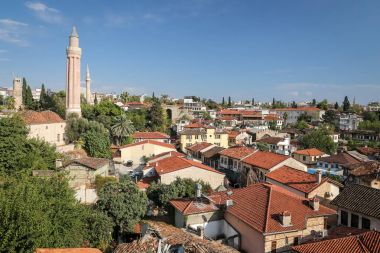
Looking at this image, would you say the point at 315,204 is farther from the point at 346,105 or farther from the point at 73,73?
the point at 346,105

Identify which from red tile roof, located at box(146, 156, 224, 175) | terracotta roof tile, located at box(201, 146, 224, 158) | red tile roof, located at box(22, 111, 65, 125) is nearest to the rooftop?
red tile roof, located at box(146, 156, 224, 175)

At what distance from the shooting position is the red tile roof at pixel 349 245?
13531 mm

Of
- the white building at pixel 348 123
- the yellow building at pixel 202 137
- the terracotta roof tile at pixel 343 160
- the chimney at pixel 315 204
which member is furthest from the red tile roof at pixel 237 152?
the white building at pixel 348 123

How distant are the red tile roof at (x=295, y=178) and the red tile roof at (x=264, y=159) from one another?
117 cm

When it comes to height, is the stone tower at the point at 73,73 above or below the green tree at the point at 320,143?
above

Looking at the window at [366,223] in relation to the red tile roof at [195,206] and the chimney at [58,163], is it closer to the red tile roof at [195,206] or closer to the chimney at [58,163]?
the red tile roof at [195,206]

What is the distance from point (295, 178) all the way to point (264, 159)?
6.12 metres

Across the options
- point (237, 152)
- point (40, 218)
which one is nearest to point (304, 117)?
point (237, 152)

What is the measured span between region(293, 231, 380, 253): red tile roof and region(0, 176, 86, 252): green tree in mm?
10280

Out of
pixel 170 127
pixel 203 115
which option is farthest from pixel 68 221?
pixel 203 115

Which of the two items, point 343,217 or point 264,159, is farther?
point 264,159

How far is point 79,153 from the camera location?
38.3 meters

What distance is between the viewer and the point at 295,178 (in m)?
28.5

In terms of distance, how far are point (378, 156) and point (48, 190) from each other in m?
52.9
